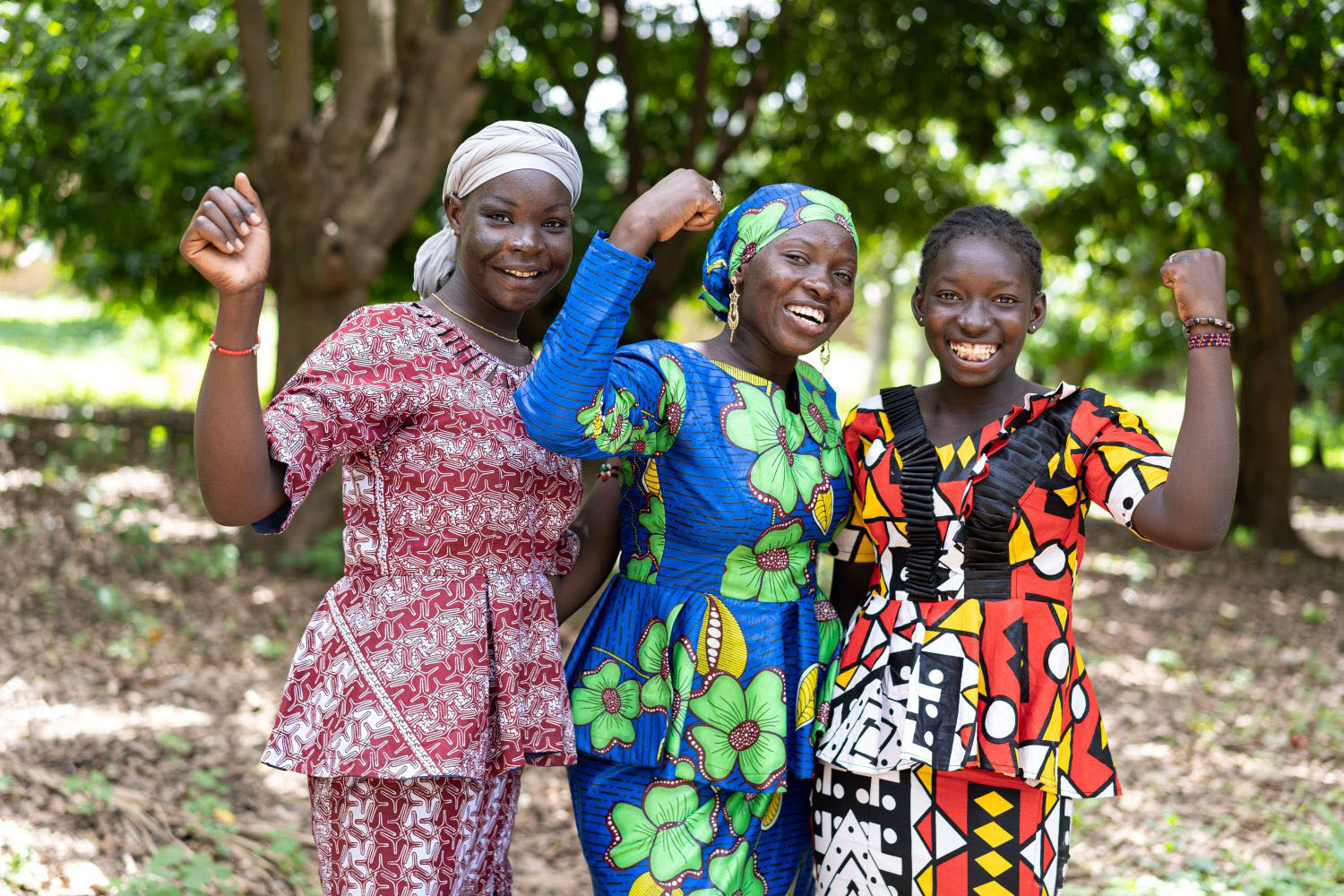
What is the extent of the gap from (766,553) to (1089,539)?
982cm

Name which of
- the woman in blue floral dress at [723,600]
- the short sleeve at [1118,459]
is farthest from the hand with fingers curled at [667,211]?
the short sleeve at [1118,459]

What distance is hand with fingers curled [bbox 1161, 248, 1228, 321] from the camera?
229 cm

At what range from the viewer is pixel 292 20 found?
6.61 metres

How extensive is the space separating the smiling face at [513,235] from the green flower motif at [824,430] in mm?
652

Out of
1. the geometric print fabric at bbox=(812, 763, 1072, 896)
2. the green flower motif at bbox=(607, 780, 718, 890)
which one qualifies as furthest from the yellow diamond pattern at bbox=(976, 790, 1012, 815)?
the green flower motif at bbox=(607, 780, 718, 890)

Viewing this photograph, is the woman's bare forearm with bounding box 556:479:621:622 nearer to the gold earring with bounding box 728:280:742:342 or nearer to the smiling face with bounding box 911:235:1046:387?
the gold earring with bounding box 728:280:742:342

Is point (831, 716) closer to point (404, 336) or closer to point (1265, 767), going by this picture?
point (404, 336)

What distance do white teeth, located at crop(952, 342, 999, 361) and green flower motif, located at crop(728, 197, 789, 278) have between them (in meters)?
0.46

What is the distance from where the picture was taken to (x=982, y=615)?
2477mm

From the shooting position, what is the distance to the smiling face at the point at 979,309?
2.53m

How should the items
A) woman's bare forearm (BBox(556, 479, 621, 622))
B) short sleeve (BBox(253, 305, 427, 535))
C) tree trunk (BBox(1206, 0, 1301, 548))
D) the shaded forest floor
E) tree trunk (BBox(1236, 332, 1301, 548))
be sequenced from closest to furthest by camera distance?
1. short sleeve (BBox(253, 305, 427, 535))
2. woman's bare forearm (BBox(556, 479, 621, 622))
3. the shaded forest floor
4. tree trunk (BBox(1206, 0, 1301, 548))
5. tree trunk (BBox(1236, 332, 1301, 548))

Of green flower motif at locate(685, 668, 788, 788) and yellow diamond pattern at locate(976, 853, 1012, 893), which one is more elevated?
green flower motif at locate(685, 668, 788, 788)

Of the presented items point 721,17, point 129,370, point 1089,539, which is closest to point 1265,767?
point 1089,539

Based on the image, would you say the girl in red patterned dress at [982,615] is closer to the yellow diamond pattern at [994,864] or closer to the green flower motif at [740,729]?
the yellow diamond pattern at [994,864]
